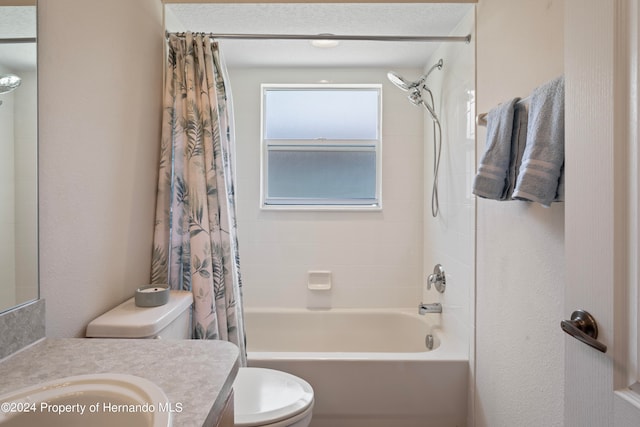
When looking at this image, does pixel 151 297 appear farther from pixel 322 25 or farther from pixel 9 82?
pixel 322 25

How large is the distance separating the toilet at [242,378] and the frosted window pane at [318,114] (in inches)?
58.3

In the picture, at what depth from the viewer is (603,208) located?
66cm

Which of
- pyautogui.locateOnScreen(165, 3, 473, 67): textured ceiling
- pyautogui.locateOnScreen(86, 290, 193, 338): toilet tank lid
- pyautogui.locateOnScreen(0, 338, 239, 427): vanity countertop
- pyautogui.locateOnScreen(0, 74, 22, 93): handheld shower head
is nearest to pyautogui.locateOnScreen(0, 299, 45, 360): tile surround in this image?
pyautogui.locateOnScreen(0, 338, 239, 427): vanity countertop

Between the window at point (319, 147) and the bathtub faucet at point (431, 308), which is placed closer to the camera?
the bathtub faucet at point (431, 308)

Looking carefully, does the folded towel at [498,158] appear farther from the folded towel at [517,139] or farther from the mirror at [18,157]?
the mirror at [18,157]

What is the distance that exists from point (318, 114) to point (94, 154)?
1.68m

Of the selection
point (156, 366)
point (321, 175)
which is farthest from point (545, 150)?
point (321, 175)

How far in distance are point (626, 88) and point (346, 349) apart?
220 centimetres

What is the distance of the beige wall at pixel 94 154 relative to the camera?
99 cm

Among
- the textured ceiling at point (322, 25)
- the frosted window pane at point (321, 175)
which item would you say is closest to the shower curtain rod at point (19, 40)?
the textured ceiling at point (322, 25)

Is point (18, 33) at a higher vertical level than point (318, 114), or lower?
lower

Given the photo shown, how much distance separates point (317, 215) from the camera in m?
2.54

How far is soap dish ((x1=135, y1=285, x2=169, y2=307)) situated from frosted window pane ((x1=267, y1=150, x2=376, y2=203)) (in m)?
1.35

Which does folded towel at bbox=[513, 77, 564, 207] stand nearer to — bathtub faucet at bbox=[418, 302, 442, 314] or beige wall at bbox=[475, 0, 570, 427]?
beige wall at bbox=[475, 0, 570, 427]
